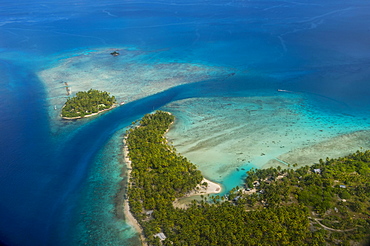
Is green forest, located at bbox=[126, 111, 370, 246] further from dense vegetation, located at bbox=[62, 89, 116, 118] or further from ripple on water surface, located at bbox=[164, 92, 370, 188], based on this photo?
dense vegetation, located at bbox=[62, 89, 116, 118]

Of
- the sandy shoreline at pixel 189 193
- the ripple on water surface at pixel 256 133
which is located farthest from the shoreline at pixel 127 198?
the ripple on water surface at pixel 256 133

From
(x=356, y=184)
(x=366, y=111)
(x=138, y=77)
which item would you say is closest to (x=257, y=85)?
(x=366, y=111)

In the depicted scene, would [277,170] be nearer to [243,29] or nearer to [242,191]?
[242,191]

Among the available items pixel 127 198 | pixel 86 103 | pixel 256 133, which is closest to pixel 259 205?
pixel 127 198

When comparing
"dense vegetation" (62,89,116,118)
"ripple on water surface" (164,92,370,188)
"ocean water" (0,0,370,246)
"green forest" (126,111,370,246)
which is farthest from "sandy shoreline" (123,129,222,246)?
"dense vegetation" (62,89,116,118)

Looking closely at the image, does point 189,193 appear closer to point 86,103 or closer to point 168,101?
point 168,101

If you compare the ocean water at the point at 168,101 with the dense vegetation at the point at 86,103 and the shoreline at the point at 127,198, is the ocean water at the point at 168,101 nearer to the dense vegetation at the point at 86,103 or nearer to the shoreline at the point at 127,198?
the shoreline at the point at 127,198
